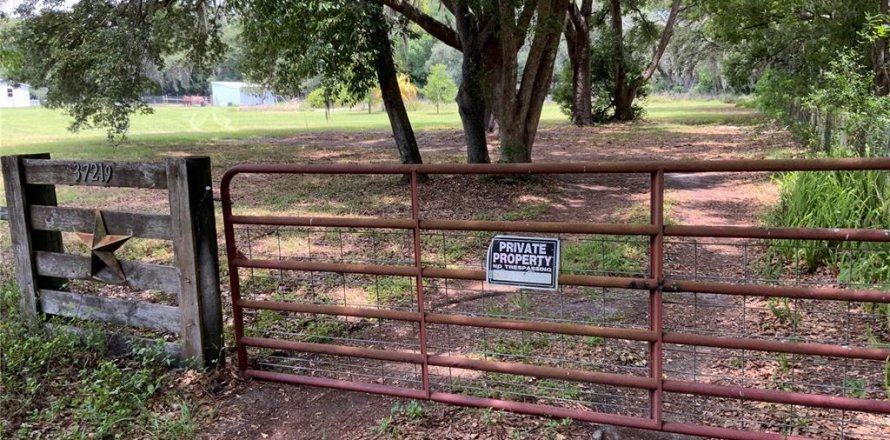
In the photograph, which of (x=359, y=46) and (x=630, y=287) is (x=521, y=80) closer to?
(x=359, y=46)

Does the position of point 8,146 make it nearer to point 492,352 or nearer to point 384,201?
point 384,201

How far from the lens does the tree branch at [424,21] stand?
11.9 m

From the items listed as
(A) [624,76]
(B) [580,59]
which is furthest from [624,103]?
(B) [580,59]

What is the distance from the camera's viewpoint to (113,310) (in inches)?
187

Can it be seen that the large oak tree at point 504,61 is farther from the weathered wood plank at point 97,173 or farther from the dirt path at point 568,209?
the weathered wood plank at point 97,173

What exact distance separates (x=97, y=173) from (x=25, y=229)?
0.85m

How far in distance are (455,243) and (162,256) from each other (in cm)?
344

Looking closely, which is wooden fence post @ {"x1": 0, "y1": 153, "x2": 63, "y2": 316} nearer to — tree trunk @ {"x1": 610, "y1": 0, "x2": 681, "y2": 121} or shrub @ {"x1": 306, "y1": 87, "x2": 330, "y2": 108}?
shrub @ {"x1": 306, "y1": 87, "x2": 330, "y2": 108}

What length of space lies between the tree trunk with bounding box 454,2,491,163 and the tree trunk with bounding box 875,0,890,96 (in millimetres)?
7632

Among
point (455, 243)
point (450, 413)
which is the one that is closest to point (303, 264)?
point (450, 413)

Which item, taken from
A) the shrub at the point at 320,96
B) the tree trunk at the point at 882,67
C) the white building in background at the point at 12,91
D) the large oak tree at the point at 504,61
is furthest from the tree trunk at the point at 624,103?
the white building in background at the point at 12,91

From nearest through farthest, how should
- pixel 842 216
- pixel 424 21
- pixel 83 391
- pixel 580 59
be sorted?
1. pixel 83 391
2. pixel 842 216
3. pixel 424 21
4. pixel 580 59

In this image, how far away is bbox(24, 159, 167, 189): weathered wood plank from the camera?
173 inches

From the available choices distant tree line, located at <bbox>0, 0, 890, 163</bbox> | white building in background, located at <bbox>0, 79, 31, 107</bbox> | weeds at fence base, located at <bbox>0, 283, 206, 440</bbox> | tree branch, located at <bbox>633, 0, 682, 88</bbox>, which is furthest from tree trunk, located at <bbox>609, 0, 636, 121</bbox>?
weeds at fence base, located at <bbox>0, 283, 206, 440</bbox>
